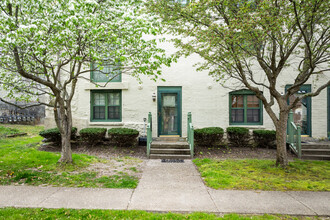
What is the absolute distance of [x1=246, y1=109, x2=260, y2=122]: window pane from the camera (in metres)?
9.89

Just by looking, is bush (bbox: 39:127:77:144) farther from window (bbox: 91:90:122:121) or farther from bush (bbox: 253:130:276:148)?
bush (bbox: 253:130:276:148)

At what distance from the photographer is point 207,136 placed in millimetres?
8922

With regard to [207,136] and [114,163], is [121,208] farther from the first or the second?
[207,136]

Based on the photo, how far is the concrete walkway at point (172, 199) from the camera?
3.61m

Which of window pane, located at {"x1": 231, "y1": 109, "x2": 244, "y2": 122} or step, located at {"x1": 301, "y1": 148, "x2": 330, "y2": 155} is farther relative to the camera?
window pane, located at {"x1": 231, "y1": 109, "x2": 244, "y2": 122}

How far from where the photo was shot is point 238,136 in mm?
9117

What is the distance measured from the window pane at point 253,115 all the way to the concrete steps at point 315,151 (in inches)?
89.5

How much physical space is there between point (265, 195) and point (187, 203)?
5.77 ft

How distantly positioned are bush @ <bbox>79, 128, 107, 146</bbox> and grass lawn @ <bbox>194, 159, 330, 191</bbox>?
176 inches

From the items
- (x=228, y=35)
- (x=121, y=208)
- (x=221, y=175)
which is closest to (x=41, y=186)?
(x=121, y=208)

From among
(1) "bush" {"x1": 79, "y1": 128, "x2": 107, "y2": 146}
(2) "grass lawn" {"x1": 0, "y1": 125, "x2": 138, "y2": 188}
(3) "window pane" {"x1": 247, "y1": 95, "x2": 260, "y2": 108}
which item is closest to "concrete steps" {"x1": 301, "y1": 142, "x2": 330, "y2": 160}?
(3) "window pane" {"x1": 247, "y1": 95, "x2": 260, "y2": 108}

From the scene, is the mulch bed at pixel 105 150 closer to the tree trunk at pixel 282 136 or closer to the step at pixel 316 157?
the tree trunk at pixel 282 136

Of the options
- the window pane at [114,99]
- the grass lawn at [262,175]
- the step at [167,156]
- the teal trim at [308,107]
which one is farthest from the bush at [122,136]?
the teal trim at [308,107]

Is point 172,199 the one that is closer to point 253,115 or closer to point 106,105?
point 106,105
